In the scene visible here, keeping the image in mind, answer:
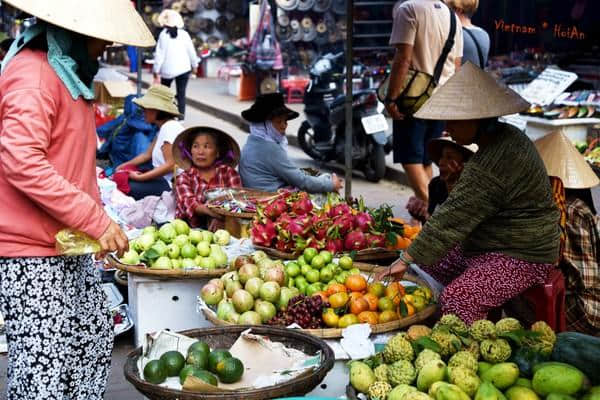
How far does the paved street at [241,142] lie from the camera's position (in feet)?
14.2

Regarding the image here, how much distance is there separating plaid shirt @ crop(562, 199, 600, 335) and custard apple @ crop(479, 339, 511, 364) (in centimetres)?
134

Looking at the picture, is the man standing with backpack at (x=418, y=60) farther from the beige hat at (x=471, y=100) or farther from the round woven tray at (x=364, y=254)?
the beige hat at (x=471, y=100)

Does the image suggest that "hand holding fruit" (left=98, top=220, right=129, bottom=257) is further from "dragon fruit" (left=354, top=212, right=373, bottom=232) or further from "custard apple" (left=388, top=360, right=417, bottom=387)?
"dragon fruit" (left=354, top=212, right=373, bottom=232)

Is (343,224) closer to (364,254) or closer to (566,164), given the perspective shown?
(364,254)

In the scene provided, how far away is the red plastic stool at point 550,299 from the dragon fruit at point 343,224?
1109 mm

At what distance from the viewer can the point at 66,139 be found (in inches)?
117

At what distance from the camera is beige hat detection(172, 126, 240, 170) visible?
6.06 m

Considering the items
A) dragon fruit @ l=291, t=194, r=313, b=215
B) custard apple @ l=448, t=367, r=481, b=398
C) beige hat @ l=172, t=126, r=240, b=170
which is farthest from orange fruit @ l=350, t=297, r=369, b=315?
beige hat @ l=172, t=126, r=240, b=170

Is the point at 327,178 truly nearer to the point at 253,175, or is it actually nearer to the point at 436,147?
the point at 253,175

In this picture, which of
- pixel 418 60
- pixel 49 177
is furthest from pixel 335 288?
pixel 418 60

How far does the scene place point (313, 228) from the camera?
15.4 feet

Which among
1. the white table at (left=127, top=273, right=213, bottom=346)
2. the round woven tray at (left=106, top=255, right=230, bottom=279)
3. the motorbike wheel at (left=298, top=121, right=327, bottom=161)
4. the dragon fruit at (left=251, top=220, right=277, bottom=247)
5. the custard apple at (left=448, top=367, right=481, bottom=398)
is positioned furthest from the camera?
the motorbike wheel at (left=298, top=121, right=327, bottom=161)

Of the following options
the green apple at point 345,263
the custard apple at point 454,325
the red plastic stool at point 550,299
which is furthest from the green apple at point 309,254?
the custard apple at point 454,325

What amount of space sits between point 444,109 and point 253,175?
2.44 meters
